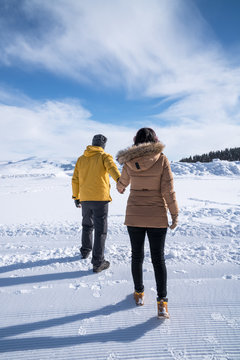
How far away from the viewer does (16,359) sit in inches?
68.3

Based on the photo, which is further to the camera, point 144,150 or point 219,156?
point 219,156

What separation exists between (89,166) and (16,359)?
218 centimetres

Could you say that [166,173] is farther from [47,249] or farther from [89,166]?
[47,249]

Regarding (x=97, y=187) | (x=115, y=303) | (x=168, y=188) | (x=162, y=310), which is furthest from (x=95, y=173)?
(x=162, y=310)

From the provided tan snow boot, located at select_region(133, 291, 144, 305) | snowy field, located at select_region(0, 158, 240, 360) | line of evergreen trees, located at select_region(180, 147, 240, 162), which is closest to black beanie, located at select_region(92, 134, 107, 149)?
snowy field, located at select_region(0, 158, 240, 360)

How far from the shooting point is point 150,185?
2.12m

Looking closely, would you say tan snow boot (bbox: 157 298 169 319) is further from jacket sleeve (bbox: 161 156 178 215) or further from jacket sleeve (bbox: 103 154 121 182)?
jacket sleeve (bbox: 103 154 121 182)

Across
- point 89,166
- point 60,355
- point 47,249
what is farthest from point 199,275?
point 47,249

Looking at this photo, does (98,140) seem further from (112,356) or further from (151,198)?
(112,356)

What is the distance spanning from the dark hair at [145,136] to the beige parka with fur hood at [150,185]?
0.39 feet

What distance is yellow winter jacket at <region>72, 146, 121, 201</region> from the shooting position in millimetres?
3047

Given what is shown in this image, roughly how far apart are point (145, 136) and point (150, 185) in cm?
50

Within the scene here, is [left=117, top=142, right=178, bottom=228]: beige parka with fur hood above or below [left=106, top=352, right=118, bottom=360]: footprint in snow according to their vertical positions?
above

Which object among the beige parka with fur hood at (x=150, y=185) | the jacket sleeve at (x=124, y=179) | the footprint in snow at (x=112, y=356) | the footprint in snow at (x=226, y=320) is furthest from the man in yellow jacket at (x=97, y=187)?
the footprint in snow at (x=226, y=320)
